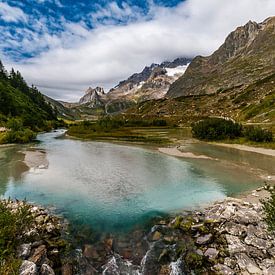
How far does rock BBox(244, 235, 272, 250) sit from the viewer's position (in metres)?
18.7

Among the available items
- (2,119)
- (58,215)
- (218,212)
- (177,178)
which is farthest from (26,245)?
(2,119)

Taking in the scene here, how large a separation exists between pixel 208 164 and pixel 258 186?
16505mm

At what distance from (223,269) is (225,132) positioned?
248ft

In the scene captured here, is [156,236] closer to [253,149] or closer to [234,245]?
[234,245]

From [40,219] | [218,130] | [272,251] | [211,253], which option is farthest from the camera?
[218,130]

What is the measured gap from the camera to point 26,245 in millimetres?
18641

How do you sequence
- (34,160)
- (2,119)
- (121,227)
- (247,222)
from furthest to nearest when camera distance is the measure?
(2,119)
(34,160)
(121,227)
(247,222)

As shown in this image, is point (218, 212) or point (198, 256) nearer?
point (198, 256)

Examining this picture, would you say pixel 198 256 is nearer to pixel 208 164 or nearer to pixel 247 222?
pixel 247 222

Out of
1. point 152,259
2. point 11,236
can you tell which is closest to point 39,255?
point 11,236

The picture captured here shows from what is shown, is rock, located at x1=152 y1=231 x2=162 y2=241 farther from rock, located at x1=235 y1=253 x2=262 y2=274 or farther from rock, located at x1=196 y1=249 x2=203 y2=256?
rock, located at x1=235 y1=253 x2=262 y2=274

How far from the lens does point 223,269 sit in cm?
1719

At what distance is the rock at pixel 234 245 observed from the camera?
18705mm

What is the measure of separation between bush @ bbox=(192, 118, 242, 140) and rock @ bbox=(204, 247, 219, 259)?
71765mm
